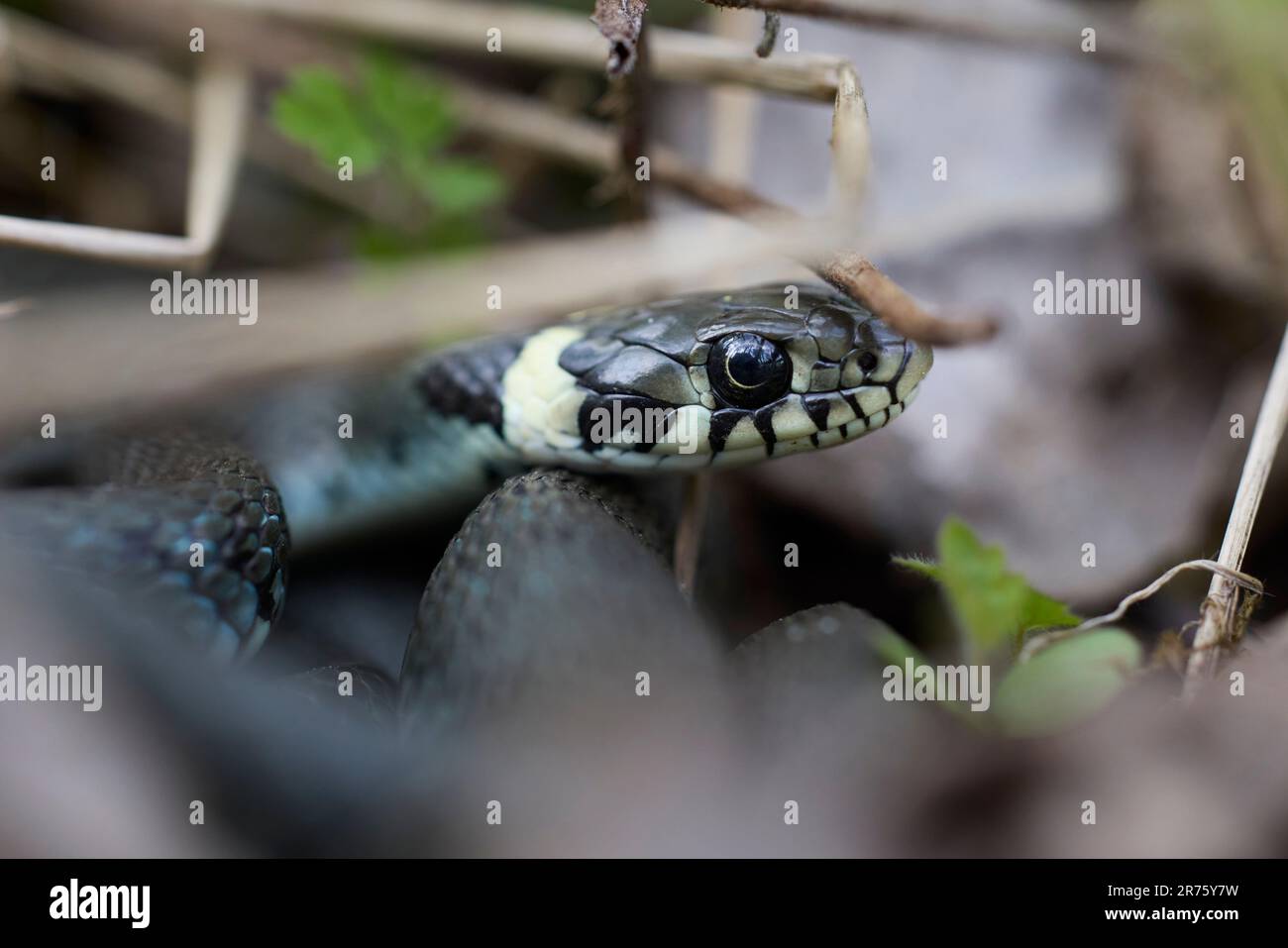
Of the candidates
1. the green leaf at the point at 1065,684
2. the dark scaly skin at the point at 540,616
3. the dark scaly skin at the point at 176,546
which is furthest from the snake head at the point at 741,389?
the green leaf at the point at 1065,684

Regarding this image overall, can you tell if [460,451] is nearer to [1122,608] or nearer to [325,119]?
[325,119]

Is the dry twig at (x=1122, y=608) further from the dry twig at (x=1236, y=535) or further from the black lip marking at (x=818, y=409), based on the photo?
the black lip marking at (x=818, y=409)

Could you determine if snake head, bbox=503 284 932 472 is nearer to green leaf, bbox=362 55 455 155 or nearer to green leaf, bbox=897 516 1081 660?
green leaf, bbox=897 516 1081 660

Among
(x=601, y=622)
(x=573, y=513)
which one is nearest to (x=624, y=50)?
(x=573, y=513)

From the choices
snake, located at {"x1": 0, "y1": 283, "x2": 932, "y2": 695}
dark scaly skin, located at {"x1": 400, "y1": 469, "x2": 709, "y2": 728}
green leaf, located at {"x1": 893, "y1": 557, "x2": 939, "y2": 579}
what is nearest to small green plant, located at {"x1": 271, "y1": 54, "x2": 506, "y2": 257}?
Answer: snake, located at {"x1": 0, "y1": 283, "x2": 932, "y2": 695}
